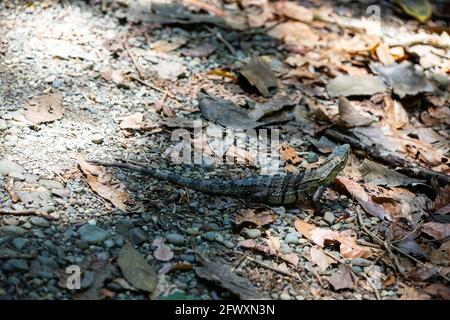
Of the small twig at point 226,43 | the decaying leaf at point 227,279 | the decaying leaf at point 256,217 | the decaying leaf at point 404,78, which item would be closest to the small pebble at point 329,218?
the decaying leaf at point 256,217

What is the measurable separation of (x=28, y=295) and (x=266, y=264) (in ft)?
4.92

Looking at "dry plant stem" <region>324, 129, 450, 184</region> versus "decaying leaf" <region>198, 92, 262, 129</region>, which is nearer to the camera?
"dry plant stem" <region>324, 129, 450, 184</region>

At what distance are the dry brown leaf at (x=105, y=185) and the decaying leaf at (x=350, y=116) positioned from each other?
2.23 meters

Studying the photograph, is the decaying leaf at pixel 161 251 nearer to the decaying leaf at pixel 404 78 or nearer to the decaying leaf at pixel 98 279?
the decaying leaf at pixel 98 279

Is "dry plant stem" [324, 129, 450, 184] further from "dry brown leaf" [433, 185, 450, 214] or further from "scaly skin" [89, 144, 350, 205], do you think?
"scaly skin" [89, 144, 350, 205]

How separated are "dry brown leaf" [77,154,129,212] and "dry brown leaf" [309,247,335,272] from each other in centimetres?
134

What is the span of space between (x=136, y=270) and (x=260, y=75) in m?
2.83

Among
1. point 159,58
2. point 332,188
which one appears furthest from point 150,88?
point 332,188

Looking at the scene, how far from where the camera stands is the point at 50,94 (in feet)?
15.9

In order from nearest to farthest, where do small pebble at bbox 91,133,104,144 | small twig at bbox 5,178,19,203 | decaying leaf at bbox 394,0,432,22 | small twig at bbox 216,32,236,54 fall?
small twig at bbox 5,178,19,203, small pebble at bbox 91,133,104,144, small twig at bbox 216,32,236,54, decaying leaf at bbox 394,0,432,22

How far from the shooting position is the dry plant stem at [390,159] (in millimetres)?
4637

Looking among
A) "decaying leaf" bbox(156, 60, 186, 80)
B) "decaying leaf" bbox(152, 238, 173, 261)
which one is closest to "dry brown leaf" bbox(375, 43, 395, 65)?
"decaying leaf" bbox(156, 60, 186, 80)

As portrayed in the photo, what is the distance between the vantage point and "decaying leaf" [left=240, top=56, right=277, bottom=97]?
5.51m

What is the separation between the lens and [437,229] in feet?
13.7
